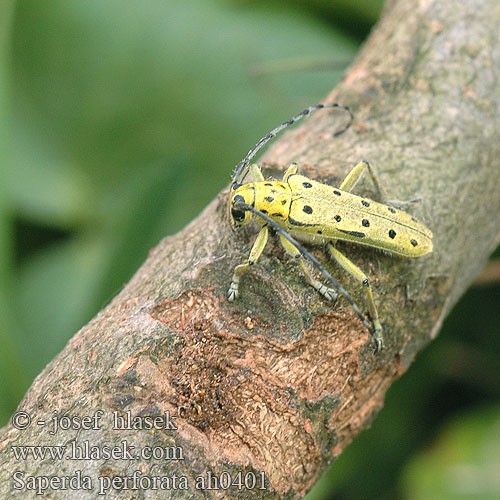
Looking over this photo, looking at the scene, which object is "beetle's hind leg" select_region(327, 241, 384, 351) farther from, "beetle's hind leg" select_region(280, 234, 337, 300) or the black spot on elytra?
"beetle's hind leg" select_region(280, 234, 337, 300)

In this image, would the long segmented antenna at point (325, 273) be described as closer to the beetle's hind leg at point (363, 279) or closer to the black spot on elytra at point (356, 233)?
the beetle's hind leg at point (363, 279)

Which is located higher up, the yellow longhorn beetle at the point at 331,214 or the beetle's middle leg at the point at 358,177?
the beetle's middle leg at the point at 358,177

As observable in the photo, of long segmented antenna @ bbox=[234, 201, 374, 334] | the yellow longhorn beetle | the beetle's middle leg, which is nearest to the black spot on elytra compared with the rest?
the yellow longhorn beetle

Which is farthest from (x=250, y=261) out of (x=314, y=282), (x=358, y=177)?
(x=358, y=177)

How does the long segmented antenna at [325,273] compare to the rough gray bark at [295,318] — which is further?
the long segmented antenna at [325,273]

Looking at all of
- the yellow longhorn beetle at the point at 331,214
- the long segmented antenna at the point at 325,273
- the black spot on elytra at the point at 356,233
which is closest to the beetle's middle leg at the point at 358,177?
the yellow longhorn beetle at the point at 331,214

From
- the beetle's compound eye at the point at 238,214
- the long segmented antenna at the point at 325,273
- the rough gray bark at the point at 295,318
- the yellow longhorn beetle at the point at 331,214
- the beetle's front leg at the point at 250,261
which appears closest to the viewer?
the rough gray bark at the point at 295,318
